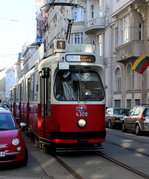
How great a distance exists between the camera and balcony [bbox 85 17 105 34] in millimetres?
39938

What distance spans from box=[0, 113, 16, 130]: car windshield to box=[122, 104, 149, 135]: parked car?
422 inches

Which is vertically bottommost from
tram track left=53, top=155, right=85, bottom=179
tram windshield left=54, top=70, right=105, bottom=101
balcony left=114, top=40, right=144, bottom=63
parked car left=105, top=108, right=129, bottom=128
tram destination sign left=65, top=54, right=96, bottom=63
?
tram track left=53, top=155, right=85, bottom=179

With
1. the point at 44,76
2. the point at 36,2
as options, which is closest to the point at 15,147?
the point at 44,76

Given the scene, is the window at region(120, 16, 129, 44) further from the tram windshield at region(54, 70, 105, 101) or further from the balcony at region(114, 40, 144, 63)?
the tram windshield at region(54, 70, 105, 101)

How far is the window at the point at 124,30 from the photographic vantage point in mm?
33031

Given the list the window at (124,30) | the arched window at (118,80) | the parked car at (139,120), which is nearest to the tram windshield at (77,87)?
the parked car at (139,120)

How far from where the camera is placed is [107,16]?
129 ft

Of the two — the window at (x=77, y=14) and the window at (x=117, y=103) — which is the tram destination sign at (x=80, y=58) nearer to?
the window at (x=117, y=103)

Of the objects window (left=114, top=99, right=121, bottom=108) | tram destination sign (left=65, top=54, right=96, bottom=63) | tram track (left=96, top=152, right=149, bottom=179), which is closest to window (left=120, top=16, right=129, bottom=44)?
window (left=114, top=99, right=121, bottom=108)

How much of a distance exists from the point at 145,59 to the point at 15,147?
2007 centimetres

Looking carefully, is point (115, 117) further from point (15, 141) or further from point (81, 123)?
point (15, 141)

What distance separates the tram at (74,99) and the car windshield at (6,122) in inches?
50.8

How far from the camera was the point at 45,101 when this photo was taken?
12039 millimetres

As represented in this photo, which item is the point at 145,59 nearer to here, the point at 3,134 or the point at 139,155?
the point at 139,155
